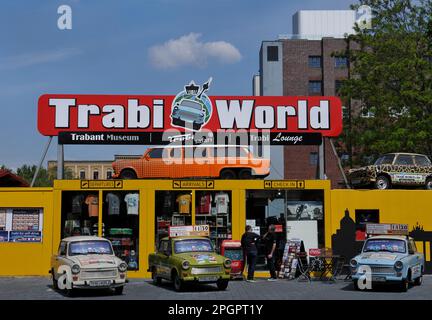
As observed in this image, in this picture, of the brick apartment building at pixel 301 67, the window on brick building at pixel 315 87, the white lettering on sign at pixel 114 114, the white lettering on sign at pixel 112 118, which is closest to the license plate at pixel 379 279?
the white lettering on sign at pixel 114 114

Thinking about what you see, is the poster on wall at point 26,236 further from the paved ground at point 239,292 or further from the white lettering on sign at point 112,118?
the white lettering on sign at point 112,118

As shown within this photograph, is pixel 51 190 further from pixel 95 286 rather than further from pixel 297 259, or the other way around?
pixel 297 259


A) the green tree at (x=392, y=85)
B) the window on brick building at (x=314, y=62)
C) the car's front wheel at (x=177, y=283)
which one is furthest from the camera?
the window on brick building at (x=314, y=62)

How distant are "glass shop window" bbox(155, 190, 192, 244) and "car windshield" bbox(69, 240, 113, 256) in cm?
473

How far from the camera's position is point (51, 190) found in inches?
855

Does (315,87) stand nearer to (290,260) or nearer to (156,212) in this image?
(156,212)

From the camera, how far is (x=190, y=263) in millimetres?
16344

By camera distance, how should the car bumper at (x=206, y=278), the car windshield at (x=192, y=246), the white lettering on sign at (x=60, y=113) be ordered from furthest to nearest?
1. the white lettering on sign at (x=60, y=113)
2. the car windshield at (x=192, y=246)
3. the car bumper at (x=206, y=278)

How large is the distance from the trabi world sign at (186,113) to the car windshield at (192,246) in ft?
21.8

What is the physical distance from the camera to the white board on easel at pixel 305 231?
71.9 ft

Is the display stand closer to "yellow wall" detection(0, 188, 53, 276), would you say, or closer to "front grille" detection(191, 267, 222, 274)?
"front grille" detection(191, 267, 222, 274)

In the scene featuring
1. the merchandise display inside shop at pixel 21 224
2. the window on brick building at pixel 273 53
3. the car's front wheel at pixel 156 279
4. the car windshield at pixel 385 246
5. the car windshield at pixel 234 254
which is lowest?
the car's front wheel at pixel 156 279

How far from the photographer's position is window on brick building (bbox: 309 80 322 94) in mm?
67812
